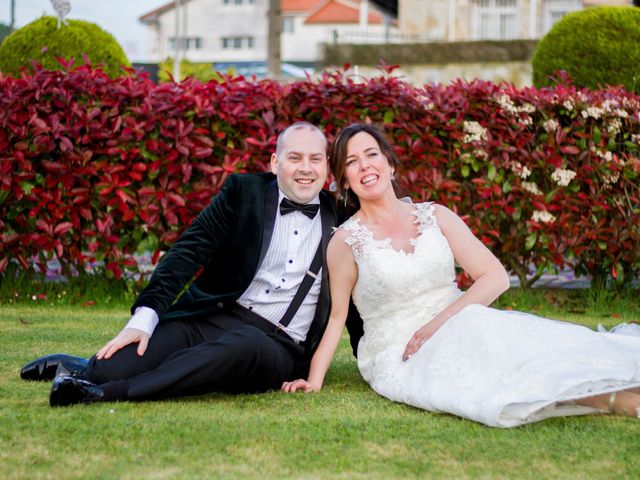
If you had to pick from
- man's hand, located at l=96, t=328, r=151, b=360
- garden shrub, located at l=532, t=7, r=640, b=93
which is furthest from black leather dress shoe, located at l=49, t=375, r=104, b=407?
garden shrub, located at l=532, t=7, r=640, b=93

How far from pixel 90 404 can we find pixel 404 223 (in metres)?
1.73

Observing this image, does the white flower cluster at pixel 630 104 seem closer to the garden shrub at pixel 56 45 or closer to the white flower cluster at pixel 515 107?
the white flower cluster at pixel 515 107

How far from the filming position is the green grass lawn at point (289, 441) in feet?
10.2

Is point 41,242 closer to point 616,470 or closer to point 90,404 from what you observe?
point 90,404

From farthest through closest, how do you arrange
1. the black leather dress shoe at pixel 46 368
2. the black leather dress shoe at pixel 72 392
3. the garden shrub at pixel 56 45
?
the garden shrub at pixel 56 45, the black leather dress shoe at pixel 46 368, the black leather dress shoe at pixel 72 392

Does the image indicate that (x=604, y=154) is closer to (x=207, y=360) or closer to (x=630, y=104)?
(x=630, y=104)

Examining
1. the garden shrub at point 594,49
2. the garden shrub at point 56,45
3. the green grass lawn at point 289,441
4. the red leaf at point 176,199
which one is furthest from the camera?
the garden shrub at point 594,49

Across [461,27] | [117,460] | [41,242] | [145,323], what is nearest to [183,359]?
[145,323]

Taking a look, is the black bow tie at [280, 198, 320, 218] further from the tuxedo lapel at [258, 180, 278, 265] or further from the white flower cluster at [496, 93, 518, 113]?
the white flower cluster at [496, 93, 518, 113]

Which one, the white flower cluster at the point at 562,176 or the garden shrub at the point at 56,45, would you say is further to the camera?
the garden shrub at the point at 56,45

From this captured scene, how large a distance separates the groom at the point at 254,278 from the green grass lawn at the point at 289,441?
0.25 metres

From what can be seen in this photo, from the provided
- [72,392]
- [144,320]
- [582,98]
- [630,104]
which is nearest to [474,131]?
[582,98]

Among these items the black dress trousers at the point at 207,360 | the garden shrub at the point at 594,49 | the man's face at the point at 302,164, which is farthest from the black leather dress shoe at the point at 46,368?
the garden shrub at the point at 594,49

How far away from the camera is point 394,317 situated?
180 inches
